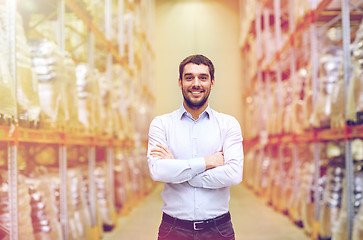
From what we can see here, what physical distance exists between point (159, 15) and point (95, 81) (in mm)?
7903

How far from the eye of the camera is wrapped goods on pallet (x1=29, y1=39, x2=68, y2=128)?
334cm

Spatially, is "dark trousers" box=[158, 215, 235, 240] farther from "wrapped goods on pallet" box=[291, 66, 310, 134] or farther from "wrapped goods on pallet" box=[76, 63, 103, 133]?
"wrapped goods on pallet" box=[291, 66, 310, 134]

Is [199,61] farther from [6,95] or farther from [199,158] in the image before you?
[6,95]

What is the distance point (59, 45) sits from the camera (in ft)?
12.6

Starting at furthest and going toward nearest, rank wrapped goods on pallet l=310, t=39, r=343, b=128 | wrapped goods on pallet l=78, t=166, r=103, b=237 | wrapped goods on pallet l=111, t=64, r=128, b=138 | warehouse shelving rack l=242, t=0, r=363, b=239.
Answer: wrapped goods on pallet l=111, t=64, r=128, b=138 < wrapped goods on pallet l=78, t=166, r=103, b=237 < wrapped goods on pallet l=310, t=39, r=343, b=128 < warehouse shelving rack l=242, t=0, r=363, b=239

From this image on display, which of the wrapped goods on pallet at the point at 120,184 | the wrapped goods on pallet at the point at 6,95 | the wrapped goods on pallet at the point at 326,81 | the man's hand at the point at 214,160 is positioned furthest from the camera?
the wrapped goods on pallet at the point at 120,184

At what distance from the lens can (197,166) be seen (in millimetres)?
1813

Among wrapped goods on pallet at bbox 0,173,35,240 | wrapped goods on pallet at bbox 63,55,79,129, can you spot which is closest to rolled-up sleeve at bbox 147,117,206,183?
wrapped goods on pallet at bbox 0,173,35,240

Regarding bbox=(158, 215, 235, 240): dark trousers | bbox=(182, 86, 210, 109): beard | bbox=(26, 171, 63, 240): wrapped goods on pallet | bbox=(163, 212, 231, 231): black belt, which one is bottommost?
bbox=(26, 171, 63, 240): wrapped goods on pallet

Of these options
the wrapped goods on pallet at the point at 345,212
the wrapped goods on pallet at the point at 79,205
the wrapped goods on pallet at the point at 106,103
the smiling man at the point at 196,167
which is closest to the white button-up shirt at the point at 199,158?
the smiling man at the point at 196,167

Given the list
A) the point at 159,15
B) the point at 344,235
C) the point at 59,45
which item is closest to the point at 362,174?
the point at 344,235

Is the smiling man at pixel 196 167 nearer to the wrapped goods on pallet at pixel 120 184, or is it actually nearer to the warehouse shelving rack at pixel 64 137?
the warehouse shelving rack at pixel 64 137

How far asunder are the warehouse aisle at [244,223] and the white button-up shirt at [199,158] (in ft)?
6.58

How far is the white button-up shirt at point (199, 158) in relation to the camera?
6.07 feet
